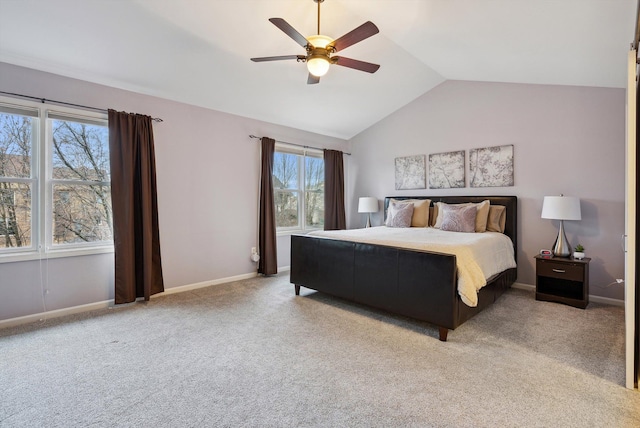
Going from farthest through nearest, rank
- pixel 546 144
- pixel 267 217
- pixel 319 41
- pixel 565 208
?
1. pixel 267 217
2. pixel 546 144
3. pixel 565 208
4. pixel 319 41

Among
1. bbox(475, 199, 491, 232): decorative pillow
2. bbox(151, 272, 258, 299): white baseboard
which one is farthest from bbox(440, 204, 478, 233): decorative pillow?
bbox(151, 272, 258, 299): white baseboard

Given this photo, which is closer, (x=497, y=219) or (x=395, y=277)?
(x=395, y=277)

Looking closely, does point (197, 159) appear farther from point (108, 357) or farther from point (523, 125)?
point (523, 125)

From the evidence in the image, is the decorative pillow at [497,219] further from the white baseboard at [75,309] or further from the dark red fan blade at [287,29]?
the white baseboard at [75,309]

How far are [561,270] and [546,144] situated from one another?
1582 millimetres

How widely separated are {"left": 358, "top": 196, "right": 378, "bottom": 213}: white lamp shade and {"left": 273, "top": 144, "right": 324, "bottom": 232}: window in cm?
77

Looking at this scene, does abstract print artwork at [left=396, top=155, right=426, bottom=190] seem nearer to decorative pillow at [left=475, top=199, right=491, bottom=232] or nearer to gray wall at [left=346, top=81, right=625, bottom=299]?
gray wall at [left=346, top=81, right=625, bottom=299]

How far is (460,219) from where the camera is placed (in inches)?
159

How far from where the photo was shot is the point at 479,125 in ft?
14.7

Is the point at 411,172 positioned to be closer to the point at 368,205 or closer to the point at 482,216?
the point at 368,205

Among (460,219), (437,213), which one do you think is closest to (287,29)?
(460,219)

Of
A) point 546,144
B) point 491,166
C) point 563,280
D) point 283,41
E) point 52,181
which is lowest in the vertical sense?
point 563,280

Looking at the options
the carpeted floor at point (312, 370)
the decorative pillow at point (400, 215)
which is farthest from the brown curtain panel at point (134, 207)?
the decorative pillow at point (400, 215)

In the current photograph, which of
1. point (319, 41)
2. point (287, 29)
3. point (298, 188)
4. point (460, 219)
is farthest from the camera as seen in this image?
point (298, 188)
